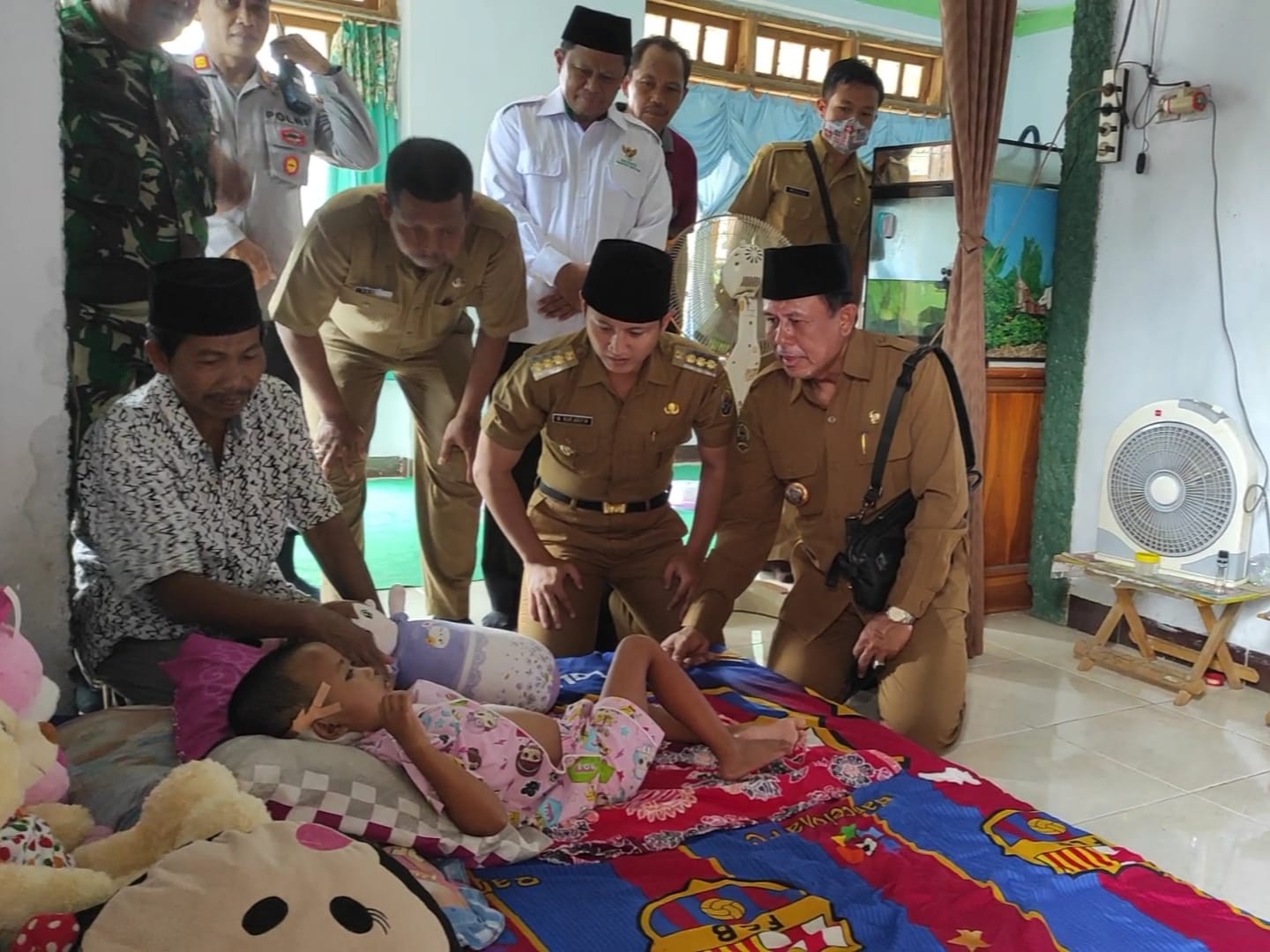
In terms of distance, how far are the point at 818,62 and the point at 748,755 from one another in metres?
5.72

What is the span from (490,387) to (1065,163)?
2339mm

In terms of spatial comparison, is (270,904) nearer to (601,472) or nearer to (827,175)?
(601,472)

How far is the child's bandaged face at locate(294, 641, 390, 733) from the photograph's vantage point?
1.63 metres

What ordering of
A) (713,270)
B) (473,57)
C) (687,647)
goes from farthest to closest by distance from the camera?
(473,57) → (713,270) → (687,647)

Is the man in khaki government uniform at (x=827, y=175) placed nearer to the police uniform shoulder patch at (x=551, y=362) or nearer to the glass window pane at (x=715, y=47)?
the police uniform shoulder patch at (x=551, y=362)

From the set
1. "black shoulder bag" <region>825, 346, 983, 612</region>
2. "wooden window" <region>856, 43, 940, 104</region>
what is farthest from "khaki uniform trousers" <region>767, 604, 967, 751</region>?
"wooden window" <region>856, 43, 940, 104</region>

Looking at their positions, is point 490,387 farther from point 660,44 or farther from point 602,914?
point 602,914

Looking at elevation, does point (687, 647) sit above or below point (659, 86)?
below

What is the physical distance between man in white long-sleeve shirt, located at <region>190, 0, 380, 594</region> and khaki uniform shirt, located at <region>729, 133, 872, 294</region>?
1.38 metres

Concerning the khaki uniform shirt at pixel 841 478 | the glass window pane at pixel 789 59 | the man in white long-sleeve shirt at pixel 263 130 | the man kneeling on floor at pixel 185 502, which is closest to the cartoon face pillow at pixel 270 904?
the man kneeling on floor at pixel 185 502

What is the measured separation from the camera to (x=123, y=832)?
134 cm

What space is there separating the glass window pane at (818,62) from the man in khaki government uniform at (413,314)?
441 cm

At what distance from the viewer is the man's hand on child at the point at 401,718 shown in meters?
1.54

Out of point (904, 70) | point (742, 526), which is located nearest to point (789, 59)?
point (904, 70)
